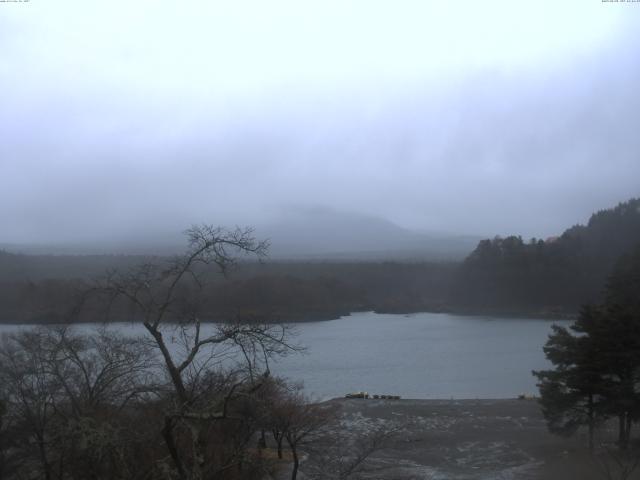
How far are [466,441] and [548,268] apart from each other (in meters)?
23.0

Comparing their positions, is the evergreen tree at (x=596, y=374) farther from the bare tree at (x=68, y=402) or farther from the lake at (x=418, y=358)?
the bare tree at (x=68, y=402)

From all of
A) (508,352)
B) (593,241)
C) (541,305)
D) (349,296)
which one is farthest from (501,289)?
(508,352)

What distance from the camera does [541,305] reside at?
115 ft

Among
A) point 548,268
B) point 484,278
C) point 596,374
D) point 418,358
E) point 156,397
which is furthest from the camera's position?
point 484,278

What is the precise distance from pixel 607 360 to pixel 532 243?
28.0 m

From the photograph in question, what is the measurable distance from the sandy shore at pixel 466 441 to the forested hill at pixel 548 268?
709 inches

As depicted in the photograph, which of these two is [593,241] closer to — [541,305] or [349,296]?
[541,305]

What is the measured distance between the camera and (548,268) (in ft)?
112

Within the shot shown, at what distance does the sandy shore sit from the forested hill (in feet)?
59.1

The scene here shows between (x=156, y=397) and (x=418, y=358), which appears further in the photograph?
(x=418, y=358)

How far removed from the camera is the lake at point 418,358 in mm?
19141

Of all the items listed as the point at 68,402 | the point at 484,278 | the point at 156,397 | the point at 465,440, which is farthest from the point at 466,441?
the point at 484,278

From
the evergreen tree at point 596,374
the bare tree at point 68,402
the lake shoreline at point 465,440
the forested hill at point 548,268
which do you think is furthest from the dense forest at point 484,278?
the bare tree at point 68,402

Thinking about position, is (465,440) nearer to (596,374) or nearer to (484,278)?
(596,374)
